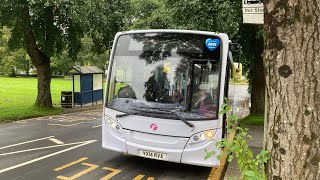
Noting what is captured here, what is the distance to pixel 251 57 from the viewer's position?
1555 cm

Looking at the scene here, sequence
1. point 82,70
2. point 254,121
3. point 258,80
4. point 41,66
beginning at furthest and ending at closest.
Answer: point 82,70
point 41,66
point 258,80
point 254,121

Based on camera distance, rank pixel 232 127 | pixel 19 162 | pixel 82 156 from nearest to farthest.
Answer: pixel 232 127 < pixel 19 162 < pixel 82 156

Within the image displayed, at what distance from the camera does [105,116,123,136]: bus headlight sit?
23.0ft

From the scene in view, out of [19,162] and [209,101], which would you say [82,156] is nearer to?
[19,162]

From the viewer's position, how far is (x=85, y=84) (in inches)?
872

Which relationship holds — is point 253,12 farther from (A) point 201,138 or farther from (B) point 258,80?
(B) point 258,80

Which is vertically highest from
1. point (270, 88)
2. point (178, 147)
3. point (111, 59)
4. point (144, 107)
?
point (111, 59)

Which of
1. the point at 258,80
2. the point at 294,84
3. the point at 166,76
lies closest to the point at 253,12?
the point at 294,84

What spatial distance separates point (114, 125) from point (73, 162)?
1.40 m

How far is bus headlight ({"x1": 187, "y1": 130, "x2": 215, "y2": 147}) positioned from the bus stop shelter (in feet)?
51.8

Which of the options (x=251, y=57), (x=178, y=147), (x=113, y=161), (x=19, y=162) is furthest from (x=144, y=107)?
(x=251, y=57)

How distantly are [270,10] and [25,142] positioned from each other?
9016mm

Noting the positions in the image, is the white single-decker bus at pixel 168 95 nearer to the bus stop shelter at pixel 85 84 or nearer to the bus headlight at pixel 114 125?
the bus headlight at pixel 114 125

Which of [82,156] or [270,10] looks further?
[82,156]
